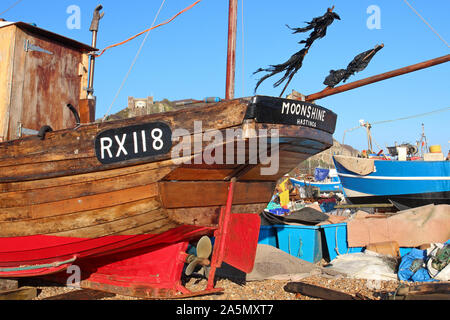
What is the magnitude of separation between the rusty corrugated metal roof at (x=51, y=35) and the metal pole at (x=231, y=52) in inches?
89.6

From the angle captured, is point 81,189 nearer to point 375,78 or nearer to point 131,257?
point 131,257

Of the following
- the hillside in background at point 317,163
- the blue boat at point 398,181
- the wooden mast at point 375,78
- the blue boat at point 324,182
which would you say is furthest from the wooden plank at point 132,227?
the hillside in background at point 317,163

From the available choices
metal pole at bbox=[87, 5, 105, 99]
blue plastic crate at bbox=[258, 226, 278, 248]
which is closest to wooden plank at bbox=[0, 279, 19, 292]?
metal pole at bbox=[87, 5, 105, 99]

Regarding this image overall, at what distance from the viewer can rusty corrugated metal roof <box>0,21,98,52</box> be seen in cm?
531

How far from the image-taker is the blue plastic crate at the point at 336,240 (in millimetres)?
7652

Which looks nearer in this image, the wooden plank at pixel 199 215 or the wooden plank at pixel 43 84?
the wooden plank at pixel 199 215

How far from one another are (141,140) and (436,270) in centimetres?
468

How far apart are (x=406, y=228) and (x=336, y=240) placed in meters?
1.28

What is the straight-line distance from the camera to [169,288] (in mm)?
4840

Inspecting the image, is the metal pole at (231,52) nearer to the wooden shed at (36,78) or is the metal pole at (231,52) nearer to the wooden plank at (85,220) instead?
the wooden shed at (36,78)

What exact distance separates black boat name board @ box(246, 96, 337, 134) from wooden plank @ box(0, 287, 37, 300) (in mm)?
3692

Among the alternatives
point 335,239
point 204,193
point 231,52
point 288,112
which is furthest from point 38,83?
point 335,239

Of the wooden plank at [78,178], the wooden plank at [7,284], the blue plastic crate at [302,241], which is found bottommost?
the wooden plank at [7,284]
